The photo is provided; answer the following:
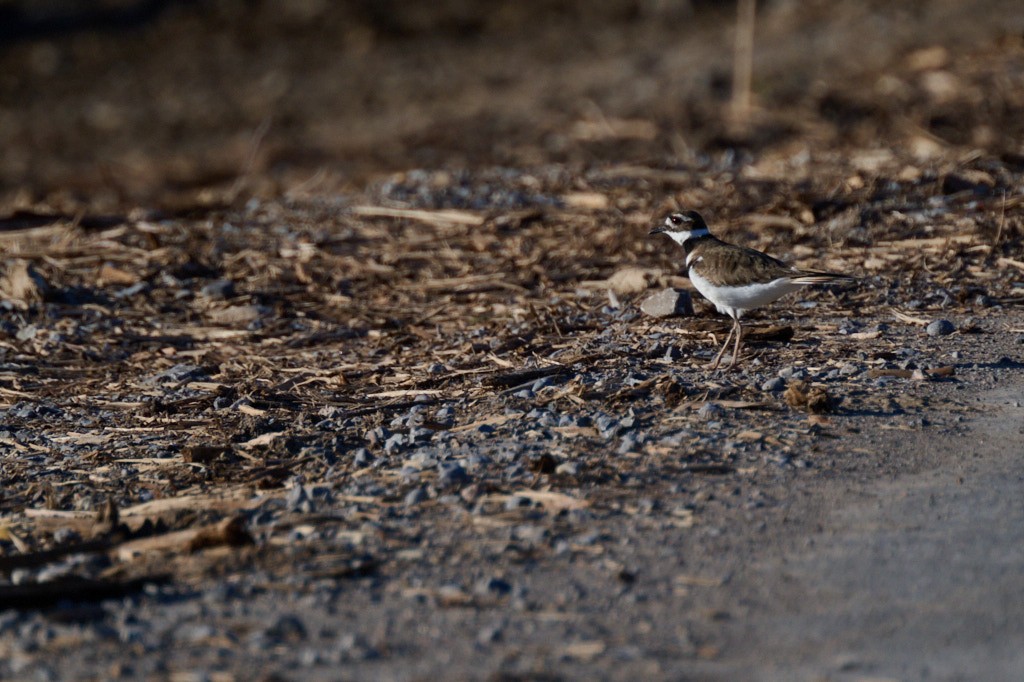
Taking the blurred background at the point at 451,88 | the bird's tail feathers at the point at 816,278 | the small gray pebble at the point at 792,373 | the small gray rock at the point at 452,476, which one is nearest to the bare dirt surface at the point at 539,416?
the small gray rock at the point at 452,476

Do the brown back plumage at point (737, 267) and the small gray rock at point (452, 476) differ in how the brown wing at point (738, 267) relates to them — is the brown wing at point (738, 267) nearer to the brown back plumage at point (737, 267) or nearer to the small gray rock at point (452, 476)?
the brown back plumage at point (737, 267)

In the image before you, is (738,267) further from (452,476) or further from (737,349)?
(452,476)

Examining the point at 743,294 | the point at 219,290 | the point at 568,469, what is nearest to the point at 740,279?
the point at 743,294

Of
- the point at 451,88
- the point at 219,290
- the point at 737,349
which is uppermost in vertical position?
the point at 451,88

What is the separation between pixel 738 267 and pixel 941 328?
1.33 m

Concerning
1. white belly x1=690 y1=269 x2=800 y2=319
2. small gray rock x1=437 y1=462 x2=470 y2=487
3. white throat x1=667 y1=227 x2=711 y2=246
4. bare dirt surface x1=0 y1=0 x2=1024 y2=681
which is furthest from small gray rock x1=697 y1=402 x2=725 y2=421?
white throat x1=667 y1=227 x2=711 y2=246

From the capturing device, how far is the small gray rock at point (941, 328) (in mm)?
6992

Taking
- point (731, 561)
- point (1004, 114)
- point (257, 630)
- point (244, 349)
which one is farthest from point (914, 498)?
point (1004, 114)

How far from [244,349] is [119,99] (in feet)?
56.5

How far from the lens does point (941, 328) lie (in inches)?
276

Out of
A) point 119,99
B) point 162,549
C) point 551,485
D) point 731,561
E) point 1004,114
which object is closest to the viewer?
point 731,561

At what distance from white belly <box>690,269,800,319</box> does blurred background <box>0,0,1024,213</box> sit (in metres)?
5.23

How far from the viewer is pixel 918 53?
16625 mm

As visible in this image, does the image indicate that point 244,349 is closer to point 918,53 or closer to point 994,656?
point 994,656
